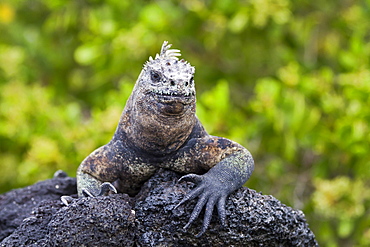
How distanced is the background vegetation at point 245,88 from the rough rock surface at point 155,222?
3.12 meters

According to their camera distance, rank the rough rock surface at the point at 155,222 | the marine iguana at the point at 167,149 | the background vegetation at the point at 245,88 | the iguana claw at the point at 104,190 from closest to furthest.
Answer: the rough rock surface at the point at 155,222 < the marine iguana at the point at 167,149 < the iguana claw at the point at 104,190 < the background vegetation at the point at 245,88

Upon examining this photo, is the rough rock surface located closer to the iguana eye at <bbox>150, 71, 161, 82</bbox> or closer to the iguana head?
the iguana head

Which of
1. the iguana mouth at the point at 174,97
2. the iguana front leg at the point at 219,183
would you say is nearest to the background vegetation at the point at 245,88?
the iguana front leg at the point at 219,183

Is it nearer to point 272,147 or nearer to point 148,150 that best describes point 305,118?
point 272,147

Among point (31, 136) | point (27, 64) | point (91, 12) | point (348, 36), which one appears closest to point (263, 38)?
point (348, 36)

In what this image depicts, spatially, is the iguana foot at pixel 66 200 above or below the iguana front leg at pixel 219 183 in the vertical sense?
below

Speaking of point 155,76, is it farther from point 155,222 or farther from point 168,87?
point 155,222

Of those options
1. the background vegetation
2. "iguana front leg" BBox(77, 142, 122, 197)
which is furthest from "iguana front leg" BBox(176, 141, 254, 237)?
the background vegetation

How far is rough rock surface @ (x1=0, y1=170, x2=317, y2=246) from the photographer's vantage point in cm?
307

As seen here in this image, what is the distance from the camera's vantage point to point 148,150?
3.52m

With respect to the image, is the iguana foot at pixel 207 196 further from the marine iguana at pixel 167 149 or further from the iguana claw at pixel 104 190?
the iguana claw at pixel 104 190

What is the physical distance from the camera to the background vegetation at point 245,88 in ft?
21.8

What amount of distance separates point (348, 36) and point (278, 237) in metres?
5.84

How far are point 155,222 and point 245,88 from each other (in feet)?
19.6
